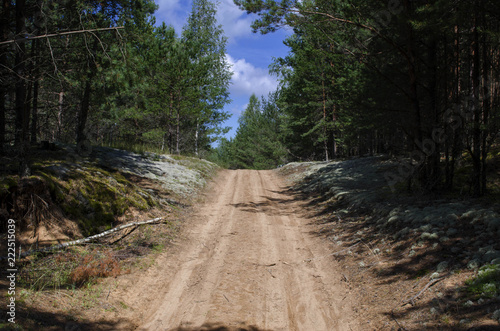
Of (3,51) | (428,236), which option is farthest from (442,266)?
(3,51)

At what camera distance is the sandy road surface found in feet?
13.5

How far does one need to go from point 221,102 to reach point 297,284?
2530 centimetres

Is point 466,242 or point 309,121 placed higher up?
point 309,121

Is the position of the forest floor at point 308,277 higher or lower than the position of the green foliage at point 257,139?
lower

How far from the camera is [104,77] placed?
6957mm

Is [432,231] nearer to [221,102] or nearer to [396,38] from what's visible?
[396,38]

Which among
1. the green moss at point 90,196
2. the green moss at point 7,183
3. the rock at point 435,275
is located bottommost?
the rock at point 435,275

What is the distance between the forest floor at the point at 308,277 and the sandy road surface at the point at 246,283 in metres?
0.02

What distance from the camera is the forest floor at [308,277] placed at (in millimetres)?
3662

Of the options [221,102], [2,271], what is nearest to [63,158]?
[2,271]

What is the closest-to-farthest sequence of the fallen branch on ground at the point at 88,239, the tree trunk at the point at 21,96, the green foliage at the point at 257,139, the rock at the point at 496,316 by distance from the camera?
the rock at the point at 496,316 < the fallen branch on ground at the point at 88,239 < the tree trunk at the point at 21,96 < the green foliage at the point at 257,139

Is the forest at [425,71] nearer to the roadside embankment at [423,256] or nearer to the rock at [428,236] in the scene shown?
the roadside embankment at [423,256]

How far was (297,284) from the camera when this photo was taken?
17.0 ft

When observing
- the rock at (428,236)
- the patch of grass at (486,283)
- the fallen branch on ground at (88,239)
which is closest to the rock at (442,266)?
the patch of grass at (486,283)
